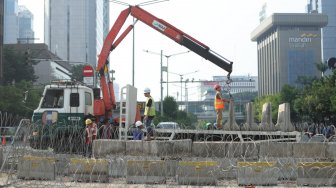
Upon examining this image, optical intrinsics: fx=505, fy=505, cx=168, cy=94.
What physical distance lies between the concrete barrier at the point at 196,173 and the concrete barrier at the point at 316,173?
2004mm

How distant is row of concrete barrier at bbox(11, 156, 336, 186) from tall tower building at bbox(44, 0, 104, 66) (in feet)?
453

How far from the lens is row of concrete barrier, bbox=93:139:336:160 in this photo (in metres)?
12.7

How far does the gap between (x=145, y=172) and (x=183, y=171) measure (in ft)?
2.97

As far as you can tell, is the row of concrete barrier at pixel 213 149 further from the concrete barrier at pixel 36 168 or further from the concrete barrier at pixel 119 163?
the concrete barrier at pixel 36 168

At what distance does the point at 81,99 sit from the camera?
55.6ft

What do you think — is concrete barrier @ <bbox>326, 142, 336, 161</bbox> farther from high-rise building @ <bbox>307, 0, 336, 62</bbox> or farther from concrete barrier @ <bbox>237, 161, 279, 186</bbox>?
high-rise building @ <bbox>307, 0, 336, 62</bbox>

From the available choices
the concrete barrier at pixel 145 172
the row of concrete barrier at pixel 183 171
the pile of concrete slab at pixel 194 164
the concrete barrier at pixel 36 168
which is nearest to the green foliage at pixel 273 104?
the pile of concrete slab at pixel 194 164

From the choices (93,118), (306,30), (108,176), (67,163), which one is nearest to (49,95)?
(93,118)

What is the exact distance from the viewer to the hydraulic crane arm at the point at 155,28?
1922 centimetres

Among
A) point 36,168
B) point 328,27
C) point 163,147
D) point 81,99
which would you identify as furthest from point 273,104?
point 328,27

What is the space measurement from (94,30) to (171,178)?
475 feet

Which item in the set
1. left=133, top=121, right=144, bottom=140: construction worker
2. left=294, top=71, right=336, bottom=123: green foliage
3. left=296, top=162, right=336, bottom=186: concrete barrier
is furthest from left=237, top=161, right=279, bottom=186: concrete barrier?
left=294, top=71, right=336, bottom=123: green foliage

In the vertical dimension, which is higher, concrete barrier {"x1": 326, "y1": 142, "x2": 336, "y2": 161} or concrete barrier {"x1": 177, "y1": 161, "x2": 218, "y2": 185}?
concrete barrier {"x1": 326, "y1": 142, "x2": 336, "y2": 161}

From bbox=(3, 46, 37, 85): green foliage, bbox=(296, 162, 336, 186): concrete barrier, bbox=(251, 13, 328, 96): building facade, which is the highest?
bbox=(251, 13, 328, 96): building facade
